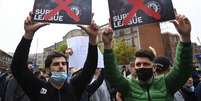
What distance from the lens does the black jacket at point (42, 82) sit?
4.09 m

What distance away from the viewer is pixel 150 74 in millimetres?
4180

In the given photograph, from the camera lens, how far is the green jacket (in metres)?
3.99

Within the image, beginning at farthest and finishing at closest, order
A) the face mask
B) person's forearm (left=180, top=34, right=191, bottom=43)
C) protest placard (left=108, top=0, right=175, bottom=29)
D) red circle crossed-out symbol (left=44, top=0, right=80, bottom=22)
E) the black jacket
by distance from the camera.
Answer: red circle crossed-out symbol (left=44, top=0, right=80, bottom=22)
protest placard (left=108, top=0, right=175, bottom=29)
the face mask
the black jacket
person's forearm (left=180, top=34, right=191, bottom=43)

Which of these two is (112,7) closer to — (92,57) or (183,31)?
(92,57)

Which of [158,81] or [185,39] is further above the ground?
[185,39]

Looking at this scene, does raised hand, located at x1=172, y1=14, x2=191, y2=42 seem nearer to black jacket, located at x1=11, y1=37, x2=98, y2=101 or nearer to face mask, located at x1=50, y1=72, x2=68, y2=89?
black jacket, located at x1=11, y1=37, x2=98, y2=101

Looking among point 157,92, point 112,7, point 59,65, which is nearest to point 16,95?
point 59,65

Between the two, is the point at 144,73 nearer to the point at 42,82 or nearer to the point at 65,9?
the point at 42,82

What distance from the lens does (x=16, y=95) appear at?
6836 millimetres

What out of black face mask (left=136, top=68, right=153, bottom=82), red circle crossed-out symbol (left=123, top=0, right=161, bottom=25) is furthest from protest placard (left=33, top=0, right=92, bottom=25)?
black face mask (left=136, top=68, right=153, bottom=82)

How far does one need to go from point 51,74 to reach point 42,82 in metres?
0.16

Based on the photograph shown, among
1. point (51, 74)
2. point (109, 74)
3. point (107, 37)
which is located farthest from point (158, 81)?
point (51, 74)

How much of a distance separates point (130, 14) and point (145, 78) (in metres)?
0.85

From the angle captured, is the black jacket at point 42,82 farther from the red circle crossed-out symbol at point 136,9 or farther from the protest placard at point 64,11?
the red circle crossed-out symbol at point 136,9
